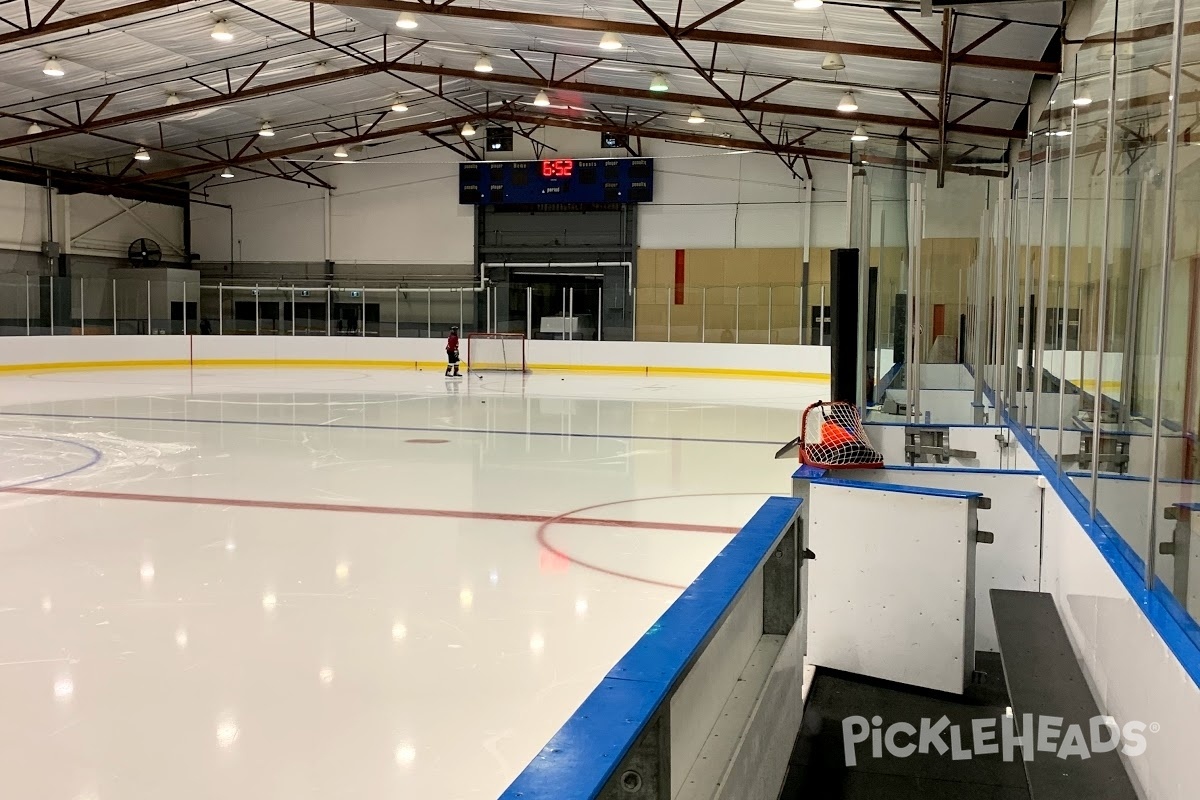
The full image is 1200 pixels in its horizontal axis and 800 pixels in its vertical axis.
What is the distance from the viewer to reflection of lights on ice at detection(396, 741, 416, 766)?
117 inches

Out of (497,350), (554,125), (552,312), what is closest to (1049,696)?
(497,350)

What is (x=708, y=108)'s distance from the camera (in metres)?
23.2

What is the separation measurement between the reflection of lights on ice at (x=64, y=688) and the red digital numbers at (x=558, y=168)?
24.9m

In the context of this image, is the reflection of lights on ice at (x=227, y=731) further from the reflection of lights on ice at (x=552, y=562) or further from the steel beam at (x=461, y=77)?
the steel beam at (x=461, y=77)

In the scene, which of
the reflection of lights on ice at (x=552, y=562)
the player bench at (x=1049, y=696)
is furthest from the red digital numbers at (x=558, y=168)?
the player bench at (x=1049, y=696)

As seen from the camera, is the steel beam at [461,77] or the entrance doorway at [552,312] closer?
the steel beam at [461,77]

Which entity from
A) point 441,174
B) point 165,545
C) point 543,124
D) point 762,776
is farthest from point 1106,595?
point 441,174

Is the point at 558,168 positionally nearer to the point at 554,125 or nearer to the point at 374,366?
the point at 554,125

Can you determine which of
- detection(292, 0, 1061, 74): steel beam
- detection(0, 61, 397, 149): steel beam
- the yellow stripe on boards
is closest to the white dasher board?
detection(292, 0, 1061, 74): steel beam

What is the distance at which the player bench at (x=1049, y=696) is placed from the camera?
2.36 m

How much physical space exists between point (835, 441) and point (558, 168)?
2409cm

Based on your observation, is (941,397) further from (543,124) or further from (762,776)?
(543,124)

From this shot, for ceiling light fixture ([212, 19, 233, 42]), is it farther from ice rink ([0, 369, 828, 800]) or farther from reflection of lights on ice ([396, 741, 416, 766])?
reflection of lights on ice ([396, 741, 416, 766])

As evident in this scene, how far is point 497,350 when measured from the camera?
79.8ft
